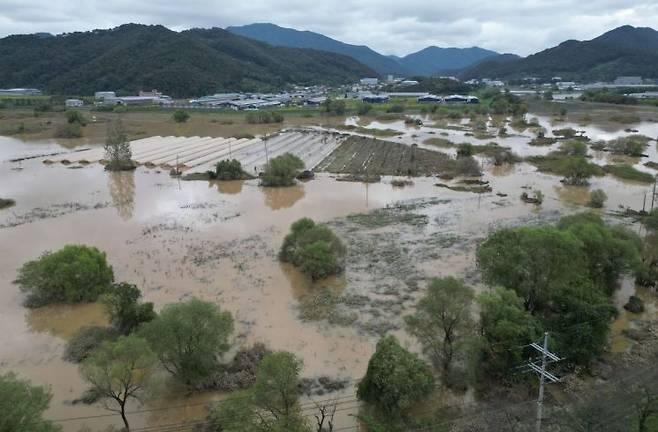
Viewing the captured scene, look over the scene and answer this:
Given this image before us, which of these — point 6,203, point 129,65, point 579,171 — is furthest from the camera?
point 129,65

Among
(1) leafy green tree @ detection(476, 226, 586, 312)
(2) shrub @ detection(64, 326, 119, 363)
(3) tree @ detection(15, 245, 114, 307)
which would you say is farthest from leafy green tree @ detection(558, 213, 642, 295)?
(3) tree @ detection(15, 245, 114, 307)

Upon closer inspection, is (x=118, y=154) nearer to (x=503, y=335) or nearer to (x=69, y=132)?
(x=69, y=132)

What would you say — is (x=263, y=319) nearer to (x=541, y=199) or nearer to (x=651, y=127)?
(x=541, y=199)

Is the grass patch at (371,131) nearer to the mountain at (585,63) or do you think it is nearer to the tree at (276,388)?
the tree at (276,388)

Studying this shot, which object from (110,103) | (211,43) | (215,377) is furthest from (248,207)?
(211,43)

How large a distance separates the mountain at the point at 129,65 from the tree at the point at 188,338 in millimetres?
100916

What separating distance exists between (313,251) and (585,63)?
17777cm

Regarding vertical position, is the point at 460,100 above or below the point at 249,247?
above

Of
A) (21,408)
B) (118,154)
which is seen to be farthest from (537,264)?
(118,154)

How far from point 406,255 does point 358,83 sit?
15440cm

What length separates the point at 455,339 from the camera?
13.8 metres

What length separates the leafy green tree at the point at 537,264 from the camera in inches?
593

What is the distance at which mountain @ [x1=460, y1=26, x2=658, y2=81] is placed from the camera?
491 ft

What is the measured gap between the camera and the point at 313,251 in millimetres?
19453
